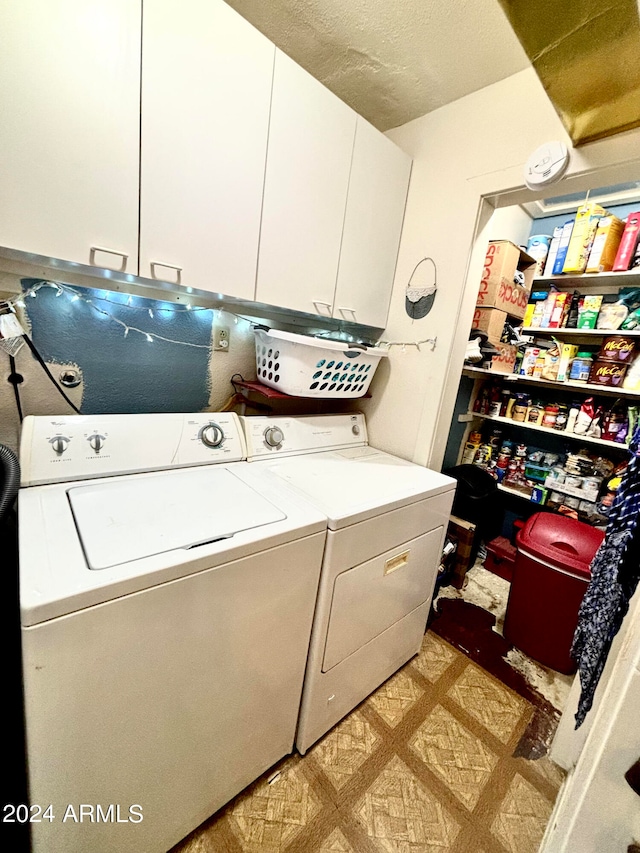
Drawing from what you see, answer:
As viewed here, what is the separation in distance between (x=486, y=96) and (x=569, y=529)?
6.46 ft

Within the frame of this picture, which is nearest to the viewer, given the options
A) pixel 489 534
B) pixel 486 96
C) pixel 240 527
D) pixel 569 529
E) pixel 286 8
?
pixel 240 527

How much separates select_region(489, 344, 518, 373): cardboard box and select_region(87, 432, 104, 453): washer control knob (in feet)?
7.39

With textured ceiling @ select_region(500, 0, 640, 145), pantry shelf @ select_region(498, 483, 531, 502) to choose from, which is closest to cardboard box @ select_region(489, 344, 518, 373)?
pantry shelf @ select_region(498, 483, 531, 502)

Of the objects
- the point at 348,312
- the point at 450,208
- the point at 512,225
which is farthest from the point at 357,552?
the point at 512,225

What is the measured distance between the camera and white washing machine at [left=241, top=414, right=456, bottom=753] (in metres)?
1.10

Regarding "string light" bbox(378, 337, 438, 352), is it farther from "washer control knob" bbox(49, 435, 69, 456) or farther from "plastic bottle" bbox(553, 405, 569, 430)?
"washer control knob" bbox(49, 435, 69, 456)

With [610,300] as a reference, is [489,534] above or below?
below

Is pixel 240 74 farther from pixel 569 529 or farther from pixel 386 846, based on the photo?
pixel 386 846

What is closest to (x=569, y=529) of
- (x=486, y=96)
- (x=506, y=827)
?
(x=506, y=827)

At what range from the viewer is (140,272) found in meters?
1.03

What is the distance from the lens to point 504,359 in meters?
2.39

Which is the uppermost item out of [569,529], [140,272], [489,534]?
[140,272]

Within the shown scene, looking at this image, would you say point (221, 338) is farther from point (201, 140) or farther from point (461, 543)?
point (461, 543)

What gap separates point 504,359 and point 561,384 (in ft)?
1.25
